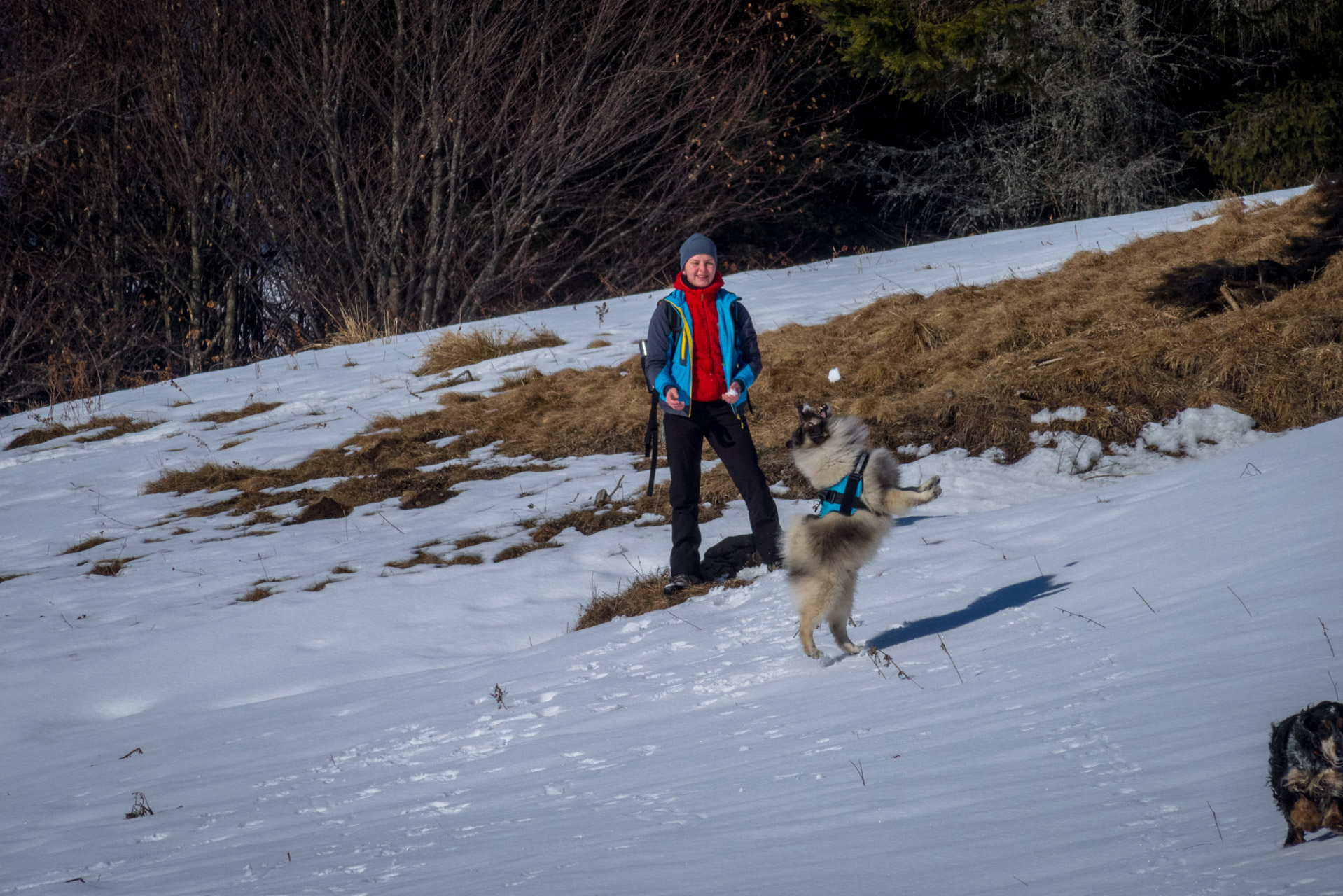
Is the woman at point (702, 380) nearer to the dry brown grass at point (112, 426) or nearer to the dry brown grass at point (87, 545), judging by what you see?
the dry brown grass at point (87, 545)

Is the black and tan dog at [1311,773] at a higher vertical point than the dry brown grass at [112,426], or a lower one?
lower

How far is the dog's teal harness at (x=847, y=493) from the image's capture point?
16.4ft

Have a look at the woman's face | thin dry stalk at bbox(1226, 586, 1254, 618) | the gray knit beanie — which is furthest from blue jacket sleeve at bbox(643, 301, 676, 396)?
thin dry stalk at bbox(1226, 586, 1254, 618)

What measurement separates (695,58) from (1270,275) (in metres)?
12.8

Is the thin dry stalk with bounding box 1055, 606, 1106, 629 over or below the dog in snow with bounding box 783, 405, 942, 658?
below

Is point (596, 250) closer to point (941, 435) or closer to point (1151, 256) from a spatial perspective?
point (1151, 256)

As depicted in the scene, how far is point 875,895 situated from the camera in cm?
246

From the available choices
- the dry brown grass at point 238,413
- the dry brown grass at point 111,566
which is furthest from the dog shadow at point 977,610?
the dry brown grass at point 238,413

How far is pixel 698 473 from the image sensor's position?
6727 mm

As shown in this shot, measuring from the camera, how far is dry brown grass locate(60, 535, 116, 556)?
9.02 metres

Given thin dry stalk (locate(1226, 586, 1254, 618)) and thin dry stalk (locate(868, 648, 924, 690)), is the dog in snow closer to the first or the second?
thin dry stalk (locate(868, 648, 924, 690))

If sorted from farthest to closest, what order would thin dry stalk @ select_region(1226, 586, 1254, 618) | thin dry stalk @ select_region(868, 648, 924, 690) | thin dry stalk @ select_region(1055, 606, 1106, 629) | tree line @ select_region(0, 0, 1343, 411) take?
1. tree line @ select_region(0, 0, 1343, 411)
2. thin dry stalk @ select_region(1055, 606, 1106, 629)
3. thin dry stalk @ select_region(868, 648, 924, 690)
4. thin dry stalk @ select_region(1226, 586, 1254, 618)

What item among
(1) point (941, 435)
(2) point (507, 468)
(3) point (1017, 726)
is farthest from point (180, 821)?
(1) point (941, 435)

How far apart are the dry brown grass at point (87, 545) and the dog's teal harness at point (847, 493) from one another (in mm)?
7296
